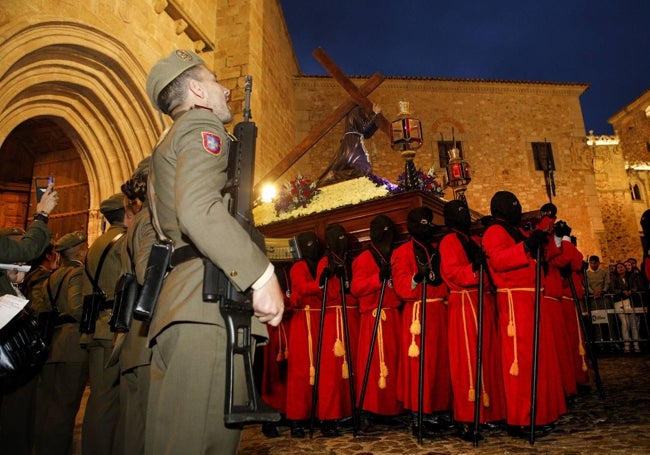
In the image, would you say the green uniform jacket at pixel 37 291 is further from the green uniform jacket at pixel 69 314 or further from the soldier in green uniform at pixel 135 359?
the soldier in green uniform at pixel 135 359

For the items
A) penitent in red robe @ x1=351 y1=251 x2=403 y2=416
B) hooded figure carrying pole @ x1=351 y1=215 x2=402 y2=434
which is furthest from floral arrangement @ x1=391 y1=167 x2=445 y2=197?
penitent in red robe @ x1=351 y1=251 x2=403 y2=416

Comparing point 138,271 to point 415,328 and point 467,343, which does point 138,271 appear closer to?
point 415,328

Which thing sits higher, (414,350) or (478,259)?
(478,259)

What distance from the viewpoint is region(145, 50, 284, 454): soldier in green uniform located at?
1.39 m

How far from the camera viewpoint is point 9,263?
2.76 metres

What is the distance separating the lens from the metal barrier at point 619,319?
924 cm

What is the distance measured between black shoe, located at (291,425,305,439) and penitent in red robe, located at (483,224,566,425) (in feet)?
6.28

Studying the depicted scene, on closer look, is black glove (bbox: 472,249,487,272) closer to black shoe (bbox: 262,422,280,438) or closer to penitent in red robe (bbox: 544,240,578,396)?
penitent in red robe (bbox: 544,240,578,396)

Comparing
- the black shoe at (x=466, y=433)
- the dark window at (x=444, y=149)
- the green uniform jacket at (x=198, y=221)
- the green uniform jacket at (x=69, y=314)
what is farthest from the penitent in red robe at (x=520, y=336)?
the dark window at (x=444, y=149)

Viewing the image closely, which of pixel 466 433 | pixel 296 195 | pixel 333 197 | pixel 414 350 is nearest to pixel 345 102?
pixel 296 195

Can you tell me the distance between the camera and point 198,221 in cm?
143

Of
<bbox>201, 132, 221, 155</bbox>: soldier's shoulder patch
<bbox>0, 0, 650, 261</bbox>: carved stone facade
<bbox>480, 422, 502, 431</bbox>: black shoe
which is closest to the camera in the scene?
<bbox>201, 132, 221, 155</bbox>: soldier's shoulder patch

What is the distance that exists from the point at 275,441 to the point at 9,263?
2655mm

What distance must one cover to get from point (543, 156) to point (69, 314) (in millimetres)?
19524
